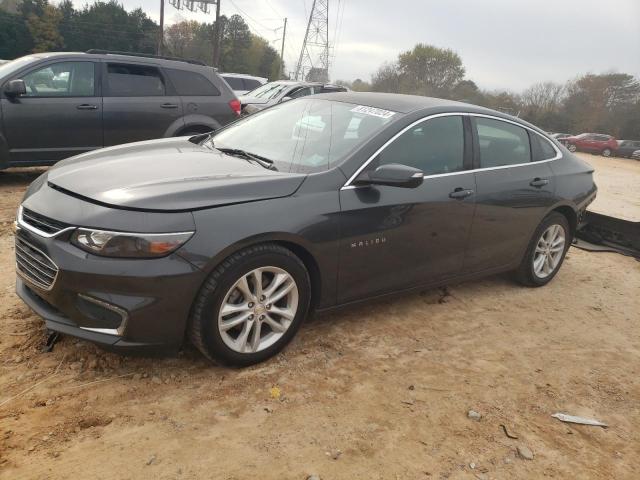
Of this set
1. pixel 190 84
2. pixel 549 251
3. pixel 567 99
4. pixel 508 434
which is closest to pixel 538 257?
pixel 549 251

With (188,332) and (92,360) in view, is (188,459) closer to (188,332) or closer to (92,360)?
(188,332)

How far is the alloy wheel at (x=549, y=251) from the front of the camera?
4.81 m

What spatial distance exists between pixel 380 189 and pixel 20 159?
5.15 metres

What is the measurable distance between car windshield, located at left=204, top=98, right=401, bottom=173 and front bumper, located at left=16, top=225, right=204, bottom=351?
1091mm

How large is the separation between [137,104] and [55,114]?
3.36 ft

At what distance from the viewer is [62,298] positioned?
2.64 m

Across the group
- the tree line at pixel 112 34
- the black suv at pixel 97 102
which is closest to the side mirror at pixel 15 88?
the black suv at pixel 97 102

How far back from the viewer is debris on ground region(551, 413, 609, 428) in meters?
2.94

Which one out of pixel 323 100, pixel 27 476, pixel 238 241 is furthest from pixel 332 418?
pixel 323 100

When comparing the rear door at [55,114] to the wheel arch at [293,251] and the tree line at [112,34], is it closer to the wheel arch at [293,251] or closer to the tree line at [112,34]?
the wheel arch at [293,251]

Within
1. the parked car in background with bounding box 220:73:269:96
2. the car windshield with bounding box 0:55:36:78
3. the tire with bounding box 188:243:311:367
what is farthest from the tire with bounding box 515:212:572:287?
the parked car in background with bounding box 220:73:269:96

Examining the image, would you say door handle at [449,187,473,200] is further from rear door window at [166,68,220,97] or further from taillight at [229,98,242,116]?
rear door window at [166,68,220,97]

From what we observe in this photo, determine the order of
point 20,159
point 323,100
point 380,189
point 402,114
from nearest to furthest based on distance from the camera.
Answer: point 380,189 < point 402,114 < point 323,100 < point 20,159

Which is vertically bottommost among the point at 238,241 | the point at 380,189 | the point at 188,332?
the point at 188,332
